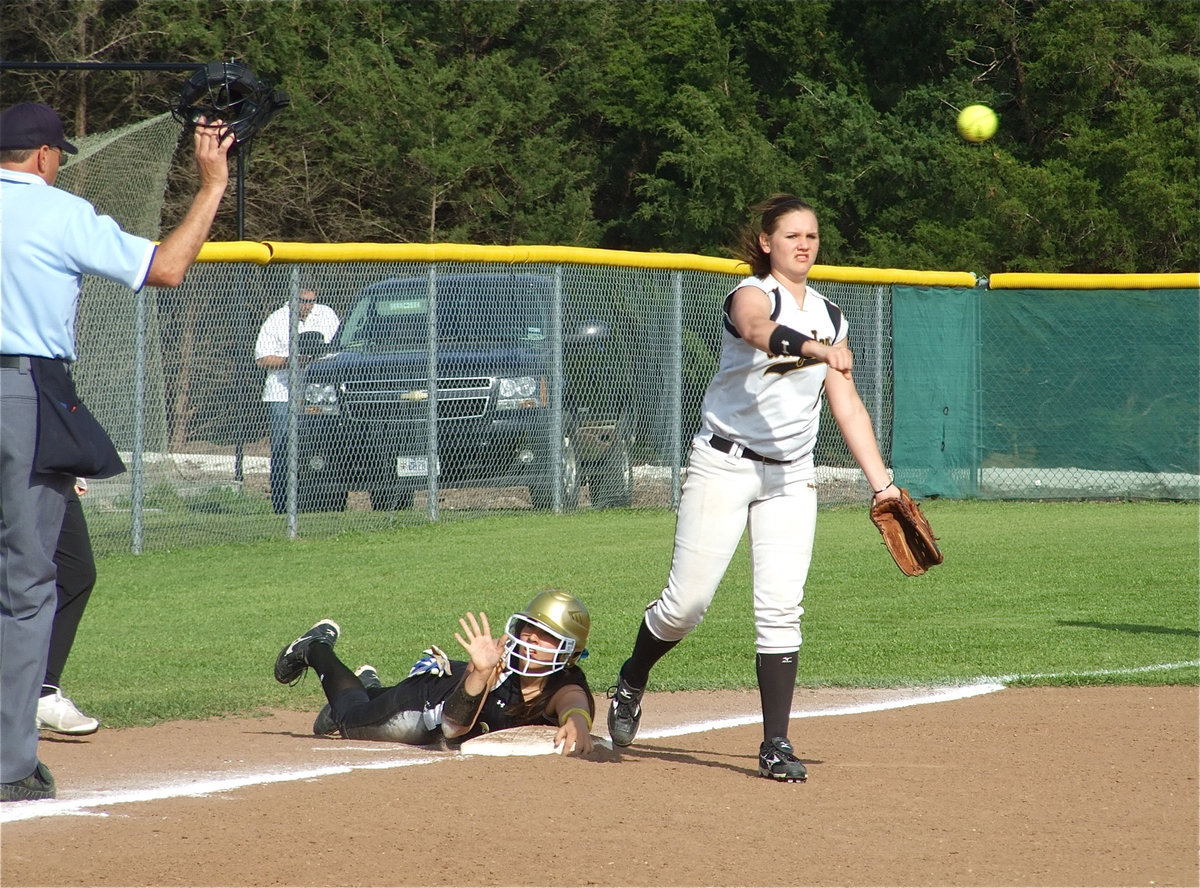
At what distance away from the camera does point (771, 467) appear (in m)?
4.74

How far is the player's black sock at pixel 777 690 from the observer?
15.5 feet

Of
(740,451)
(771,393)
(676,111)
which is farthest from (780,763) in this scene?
(676,111)

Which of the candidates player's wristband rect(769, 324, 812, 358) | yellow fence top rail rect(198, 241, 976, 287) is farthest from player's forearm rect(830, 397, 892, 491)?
yellow fence top rail rect(198, 241, 976, 287)

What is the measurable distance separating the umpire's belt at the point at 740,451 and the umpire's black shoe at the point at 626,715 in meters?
0.94

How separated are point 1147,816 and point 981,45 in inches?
820

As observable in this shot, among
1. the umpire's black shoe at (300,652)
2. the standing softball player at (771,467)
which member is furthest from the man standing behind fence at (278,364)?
the standing softball player at (771,467)

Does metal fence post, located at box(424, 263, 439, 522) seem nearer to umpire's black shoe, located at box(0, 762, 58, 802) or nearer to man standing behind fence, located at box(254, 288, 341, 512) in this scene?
man standing behind fence, located at box(254, 288, 341, 512)

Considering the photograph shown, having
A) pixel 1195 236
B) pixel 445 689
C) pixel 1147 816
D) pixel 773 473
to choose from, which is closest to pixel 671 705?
pixel 445 689

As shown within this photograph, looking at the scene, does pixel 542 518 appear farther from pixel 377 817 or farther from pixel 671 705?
pixel 377 817

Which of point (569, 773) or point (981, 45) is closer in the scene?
point (569, 773)

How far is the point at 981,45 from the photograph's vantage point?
23.1 meters

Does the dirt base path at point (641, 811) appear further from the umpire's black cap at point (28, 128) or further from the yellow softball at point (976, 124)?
the yellow softball at point (976, 124)

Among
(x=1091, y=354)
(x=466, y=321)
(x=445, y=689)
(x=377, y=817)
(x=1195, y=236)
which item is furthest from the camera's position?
(x=1195, y=236)

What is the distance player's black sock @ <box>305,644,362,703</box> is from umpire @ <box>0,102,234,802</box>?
1464 millimetres
